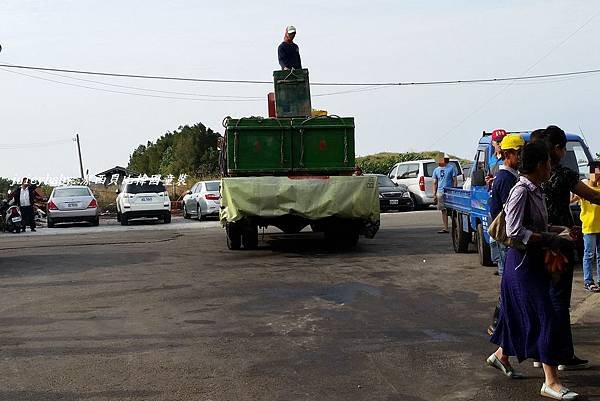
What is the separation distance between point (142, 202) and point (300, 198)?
542 inches

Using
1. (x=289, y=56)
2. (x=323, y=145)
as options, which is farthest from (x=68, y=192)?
(x=323, y=145)

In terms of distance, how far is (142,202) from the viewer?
26547 mm

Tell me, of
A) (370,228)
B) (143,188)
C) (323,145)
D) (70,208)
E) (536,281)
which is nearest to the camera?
(536,281)

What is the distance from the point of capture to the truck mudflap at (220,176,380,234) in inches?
543

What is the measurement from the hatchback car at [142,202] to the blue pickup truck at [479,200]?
46.8 feet

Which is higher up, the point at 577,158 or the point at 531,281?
the point at 577,158

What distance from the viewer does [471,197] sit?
1250 cm

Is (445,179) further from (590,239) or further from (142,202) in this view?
(142,202)

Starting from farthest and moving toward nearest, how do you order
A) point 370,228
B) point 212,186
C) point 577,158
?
point 212,186 < point 370,228 < point 577,158

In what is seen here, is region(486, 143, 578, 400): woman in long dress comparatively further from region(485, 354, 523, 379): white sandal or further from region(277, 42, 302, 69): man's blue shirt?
region(277, 42, 302, 69): man's blue shirt

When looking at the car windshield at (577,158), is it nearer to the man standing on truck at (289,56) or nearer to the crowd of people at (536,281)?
the man standing on truck at (289,56)

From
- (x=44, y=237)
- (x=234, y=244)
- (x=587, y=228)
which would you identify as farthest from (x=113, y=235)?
(x=587, y=228)

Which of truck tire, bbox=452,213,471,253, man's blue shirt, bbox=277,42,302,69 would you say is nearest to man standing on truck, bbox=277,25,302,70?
man's blue shirt, bbox=277,42,302,69

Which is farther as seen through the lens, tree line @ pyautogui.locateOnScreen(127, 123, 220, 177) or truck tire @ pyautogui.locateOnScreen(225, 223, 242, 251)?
tree line @ pyautogui.locateOnScreen(127, 123, 220, 177)
